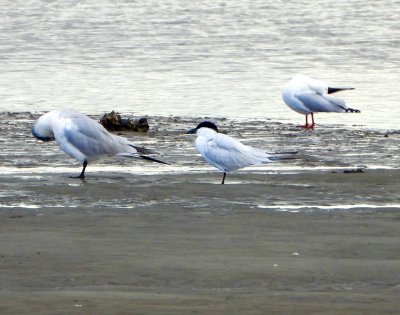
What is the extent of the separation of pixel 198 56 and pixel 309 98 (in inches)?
514

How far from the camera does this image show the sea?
61.5 feet

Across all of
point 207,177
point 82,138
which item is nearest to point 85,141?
point 82,138

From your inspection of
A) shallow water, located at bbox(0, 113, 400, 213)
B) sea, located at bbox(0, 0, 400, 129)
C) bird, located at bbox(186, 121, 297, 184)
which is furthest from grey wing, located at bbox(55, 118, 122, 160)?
sea, located at bbox(0, 0, 400, 129)

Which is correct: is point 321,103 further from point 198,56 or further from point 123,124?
point 198,56

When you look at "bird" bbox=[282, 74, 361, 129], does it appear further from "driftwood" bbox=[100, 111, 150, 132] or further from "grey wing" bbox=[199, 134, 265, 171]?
"grey wing" bbox=[199, 134, 265, 171]

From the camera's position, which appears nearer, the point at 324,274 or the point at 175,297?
the point at 175,297

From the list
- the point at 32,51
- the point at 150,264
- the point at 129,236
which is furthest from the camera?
the point at 32,51

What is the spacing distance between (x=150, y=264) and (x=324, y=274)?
1025mm

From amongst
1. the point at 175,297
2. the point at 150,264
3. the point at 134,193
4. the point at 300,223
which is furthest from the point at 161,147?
the point at 175,297

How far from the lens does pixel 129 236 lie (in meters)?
7.16

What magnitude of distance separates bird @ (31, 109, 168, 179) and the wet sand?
22 cm

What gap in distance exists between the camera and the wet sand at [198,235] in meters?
5.39

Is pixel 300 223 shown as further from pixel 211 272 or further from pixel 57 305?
pixel 57 305

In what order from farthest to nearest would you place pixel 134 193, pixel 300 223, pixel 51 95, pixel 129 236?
pixel 51 95 < pixel 134 193 < pixel 300 223 < pixel 129 236
